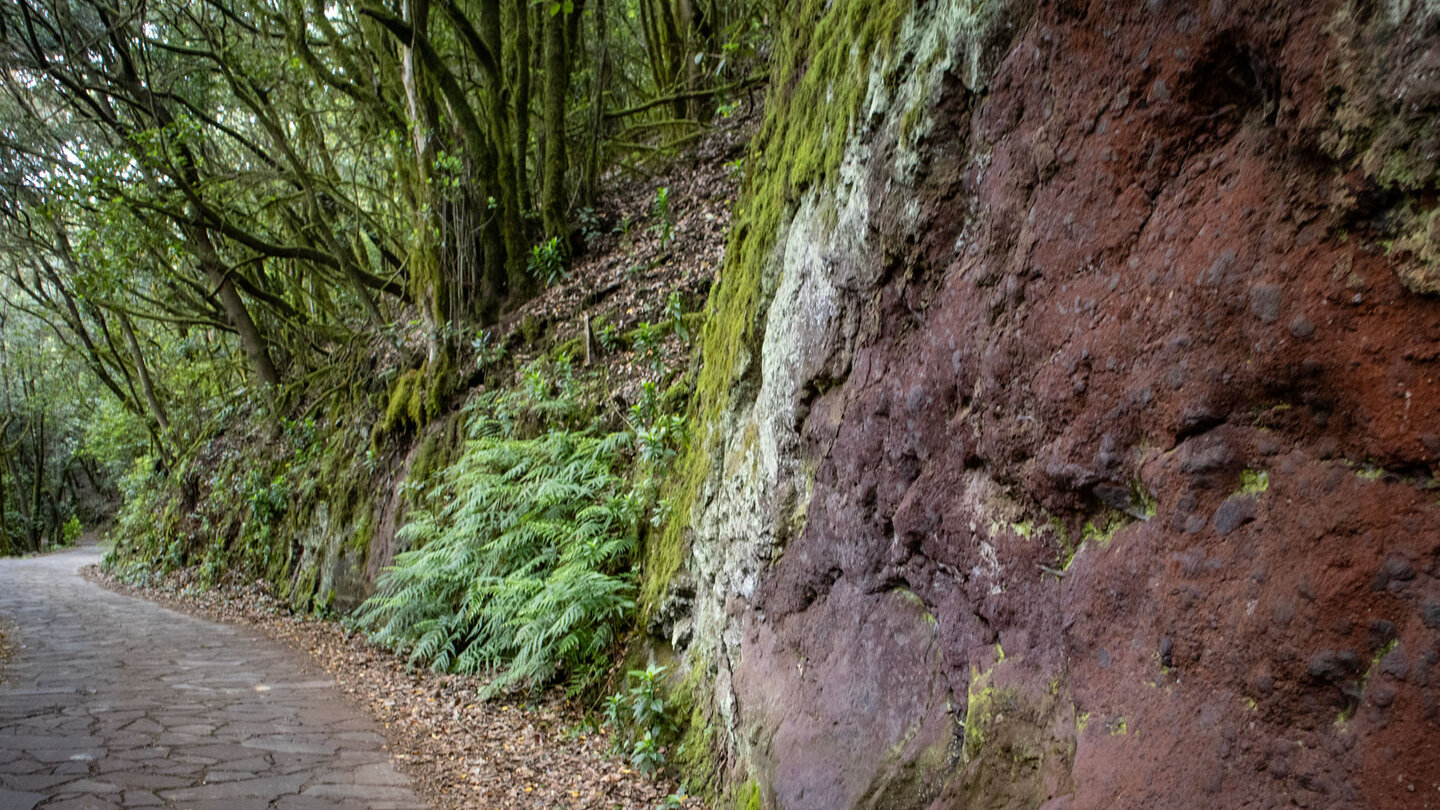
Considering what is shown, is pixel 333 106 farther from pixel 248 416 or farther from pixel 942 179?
pixel 942 179

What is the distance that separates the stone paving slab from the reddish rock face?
3.49 metres

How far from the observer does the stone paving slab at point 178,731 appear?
4.95 metres

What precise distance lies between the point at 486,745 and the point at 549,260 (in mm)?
7242

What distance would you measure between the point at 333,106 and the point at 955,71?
15369mm

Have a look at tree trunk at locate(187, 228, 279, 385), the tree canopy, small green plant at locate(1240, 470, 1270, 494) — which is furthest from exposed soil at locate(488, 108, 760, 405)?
tree trunk at locate(187, 228, 279, 385)

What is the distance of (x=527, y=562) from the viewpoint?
25.1 feet

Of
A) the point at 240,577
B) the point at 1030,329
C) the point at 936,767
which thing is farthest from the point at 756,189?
the point at 240,577

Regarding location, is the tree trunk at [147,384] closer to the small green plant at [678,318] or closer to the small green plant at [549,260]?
the small green plant at [549,260]

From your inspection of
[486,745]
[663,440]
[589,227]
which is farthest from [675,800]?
[589,227]

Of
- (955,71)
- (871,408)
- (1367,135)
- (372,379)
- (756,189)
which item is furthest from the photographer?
(372,379)

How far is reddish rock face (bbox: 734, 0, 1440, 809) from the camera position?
74.2 inches

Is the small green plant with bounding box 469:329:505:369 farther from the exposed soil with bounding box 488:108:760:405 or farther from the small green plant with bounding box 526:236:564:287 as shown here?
the small green plant with bounding box 526:236:564:287

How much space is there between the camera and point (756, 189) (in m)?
6.09

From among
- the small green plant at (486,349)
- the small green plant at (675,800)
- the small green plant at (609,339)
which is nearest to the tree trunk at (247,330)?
the small green plant at (486,349)
